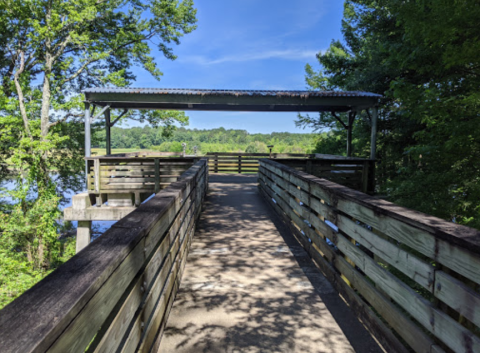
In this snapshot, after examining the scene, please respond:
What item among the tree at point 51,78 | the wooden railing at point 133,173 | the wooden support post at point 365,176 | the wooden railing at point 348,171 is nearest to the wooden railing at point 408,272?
the wooden railing at point 348,171

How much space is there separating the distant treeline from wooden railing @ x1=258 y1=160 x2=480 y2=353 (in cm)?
6863

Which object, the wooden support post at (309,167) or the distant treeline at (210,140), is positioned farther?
the distant treeline at (210,140)

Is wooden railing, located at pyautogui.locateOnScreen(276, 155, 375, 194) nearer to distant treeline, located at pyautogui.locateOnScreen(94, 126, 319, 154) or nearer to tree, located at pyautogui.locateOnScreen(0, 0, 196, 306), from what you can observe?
tree, located at pyautogui.locateOnScreen(0, 0, 196, 306)

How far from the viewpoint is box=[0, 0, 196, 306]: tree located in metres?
15.9

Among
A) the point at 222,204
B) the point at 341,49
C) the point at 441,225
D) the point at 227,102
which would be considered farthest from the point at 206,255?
the point at 341,49

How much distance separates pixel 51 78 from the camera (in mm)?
17750

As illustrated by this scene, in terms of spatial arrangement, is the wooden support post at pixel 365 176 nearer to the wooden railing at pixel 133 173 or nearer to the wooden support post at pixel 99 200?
the wooden railing at pixel 133 173

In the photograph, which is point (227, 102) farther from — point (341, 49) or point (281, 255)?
point (341, 49)

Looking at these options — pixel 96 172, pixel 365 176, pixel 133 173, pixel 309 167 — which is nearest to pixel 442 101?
pixel 365 176

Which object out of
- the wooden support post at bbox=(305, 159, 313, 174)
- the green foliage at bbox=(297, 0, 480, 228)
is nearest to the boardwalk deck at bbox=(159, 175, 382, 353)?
the wooden support post at bbox=(305, 159, 313, 174)

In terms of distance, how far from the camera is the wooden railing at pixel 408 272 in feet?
4.91

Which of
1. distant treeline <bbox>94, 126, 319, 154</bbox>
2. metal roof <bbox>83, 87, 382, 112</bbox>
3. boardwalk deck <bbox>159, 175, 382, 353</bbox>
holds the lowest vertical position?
boardwalk deck <bbox>159, 175, 382, 353</bbox>

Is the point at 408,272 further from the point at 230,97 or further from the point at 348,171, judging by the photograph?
the point at 230,97

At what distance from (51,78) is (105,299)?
66.2 ft
